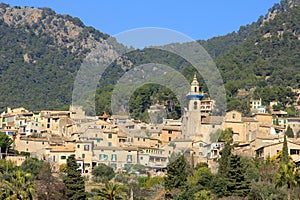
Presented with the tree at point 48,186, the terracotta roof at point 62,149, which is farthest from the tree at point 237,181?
the terracotta roof at point 62,149

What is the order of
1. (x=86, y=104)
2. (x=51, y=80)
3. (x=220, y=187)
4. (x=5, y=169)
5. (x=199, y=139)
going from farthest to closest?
(x=51, y=80) < (x=86, y=104) < (x=199, y=139) < (x=5, y=169) < (x=220, y=187)

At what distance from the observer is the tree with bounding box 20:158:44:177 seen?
3304cm

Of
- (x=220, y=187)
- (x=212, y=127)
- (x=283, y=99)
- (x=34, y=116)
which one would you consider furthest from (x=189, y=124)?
(x=283, y=99)

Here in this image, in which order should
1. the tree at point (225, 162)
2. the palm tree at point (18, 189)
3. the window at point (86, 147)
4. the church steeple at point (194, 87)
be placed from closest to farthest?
the palm tree at point (18, 189) → the tree at point (225, 162) → the window at point (86, 147) → the church steeple at point (194, 87)

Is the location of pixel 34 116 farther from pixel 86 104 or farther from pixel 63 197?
pixel 63 197

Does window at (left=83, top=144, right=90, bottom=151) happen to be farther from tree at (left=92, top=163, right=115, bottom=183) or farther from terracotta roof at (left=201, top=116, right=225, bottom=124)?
terracotta roof at (left=201, top=116, right=225, bottom=124)

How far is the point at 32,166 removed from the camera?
1331 inches

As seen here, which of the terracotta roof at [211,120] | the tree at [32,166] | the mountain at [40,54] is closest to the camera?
the tree at [32,166]

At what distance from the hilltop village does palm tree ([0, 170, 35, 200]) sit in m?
10.3

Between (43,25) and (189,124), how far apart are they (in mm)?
56960

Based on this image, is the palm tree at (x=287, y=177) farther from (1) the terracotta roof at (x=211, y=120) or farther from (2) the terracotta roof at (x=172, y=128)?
(2) the terracotta roof at (x=172, y=128)

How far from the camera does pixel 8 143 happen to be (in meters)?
37.6

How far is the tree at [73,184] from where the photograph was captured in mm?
27953

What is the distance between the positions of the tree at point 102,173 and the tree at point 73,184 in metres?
4.51
